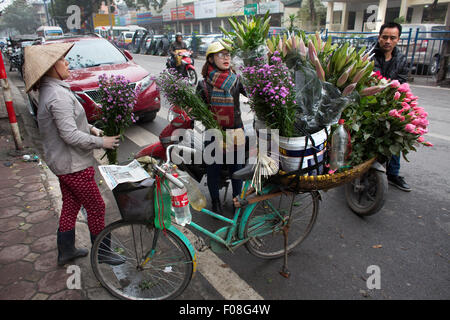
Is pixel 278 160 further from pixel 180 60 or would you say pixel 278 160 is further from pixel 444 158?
pixel 180 60

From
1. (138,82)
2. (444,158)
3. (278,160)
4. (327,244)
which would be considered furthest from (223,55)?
(444,158)

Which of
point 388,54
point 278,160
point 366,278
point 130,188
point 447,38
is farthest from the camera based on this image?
point 447,38

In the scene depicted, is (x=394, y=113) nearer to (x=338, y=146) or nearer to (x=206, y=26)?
(x=338, y=146)

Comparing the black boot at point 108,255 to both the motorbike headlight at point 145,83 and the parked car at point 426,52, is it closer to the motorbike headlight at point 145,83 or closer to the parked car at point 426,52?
Answer: the motorbike headlight at point 145,83

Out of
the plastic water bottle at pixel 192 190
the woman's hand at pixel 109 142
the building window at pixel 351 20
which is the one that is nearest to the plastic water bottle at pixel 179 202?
the plastic water bottle at pixel 192 190

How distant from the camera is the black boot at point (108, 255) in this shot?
2242 mm

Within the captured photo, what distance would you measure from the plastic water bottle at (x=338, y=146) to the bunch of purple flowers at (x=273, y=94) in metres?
0.44

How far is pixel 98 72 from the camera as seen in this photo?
5707mm

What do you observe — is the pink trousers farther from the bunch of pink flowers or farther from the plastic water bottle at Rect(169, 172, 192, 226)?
the bunch of pink flowers

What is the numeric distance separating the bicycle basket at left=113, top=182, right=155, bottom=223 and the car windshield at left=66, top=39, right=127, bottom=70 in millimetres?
4943

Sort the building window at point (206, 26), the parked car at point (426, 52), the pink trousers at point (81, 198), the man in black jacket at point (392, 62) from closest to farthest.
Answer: the pink trousers at point (81, 198)
the man in black jacket at point (392, 62)
the parked car at point (426, 52)
the building window at point (206, 26)

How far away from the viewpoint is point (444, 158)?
455cm

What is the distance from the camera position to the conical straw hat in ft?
6.62
